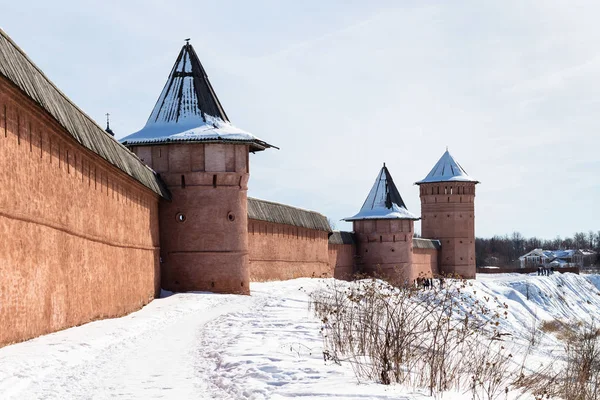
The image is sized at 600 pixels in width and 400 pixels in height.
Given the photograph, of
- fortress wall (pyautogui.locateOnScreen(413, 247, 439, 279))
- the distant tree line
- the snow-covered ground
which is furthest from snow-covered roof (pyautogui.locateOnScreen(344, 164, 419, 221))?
the distant tree line

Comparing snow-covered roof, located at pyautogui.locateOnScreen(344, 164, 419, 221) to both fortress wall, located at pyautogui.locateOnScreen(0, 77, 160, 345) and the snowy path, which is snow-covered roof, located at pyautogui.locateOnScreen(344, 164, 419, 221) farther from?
the snowy path

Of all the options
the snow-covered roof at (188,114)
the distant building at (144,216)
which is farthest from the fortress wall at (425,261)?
the snow-covered roof at (188,114)

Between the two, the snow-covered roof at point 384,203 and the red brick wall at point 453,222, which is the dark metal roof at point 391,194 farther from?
the red brick wall at point 453,222

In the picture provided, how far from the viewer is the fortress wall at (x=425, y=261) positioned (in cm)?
3627

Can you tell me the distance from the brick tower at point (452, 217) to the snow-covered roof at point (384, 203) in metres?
9.63

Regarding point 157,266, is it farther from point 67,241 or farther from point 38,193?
point 38,193

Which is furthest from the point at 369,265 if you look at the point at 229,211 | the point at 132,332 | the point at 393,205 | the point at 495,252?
the point at 495,252

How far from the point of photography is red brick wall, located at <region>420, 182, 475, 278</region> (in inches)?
1661

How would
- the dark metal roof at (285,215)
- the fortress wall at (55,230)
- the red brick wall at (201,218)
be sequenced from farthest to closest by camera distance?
the dark metal roof at (285,215) < the red brick wall at (201,218) < the fortress wall at (55,230)

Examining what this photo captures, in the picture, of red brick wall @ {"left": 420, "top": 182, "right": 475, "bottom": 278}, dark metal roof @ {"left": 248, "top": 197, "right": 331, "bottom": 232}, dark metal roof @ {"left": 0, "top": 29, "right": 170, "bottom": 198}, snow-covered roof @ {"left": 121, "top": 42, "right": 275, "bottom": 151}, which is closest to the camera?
dark metal roof @ {"left": 0, "top": 29, "right": 170, "bottom": 198}

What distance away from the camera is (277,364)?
21.0ft

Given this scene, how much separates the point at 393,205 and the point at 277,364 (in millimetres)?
26882

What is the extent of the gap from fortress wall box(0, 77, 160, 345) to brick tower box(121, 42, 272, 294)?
371 cm

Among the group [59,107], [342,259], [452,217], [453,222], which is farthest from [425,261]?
[59,107]
